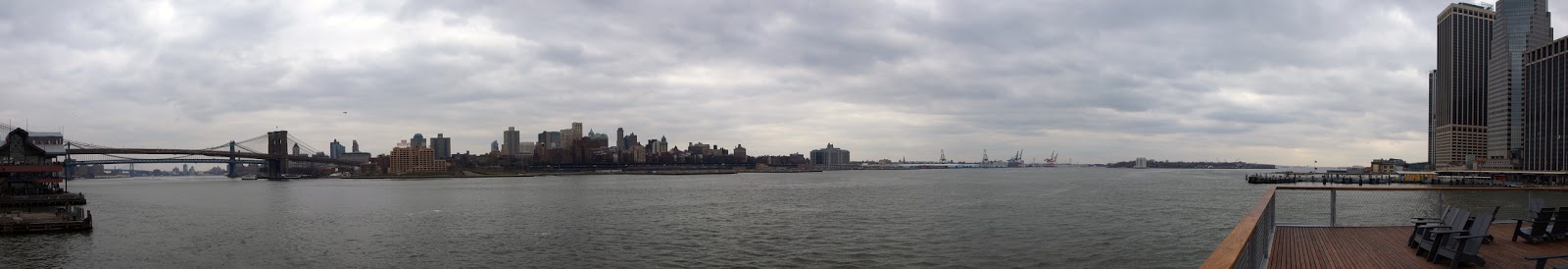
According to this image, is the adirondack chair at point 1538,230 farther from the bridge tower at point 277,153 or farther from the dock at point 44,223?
the bridge tower at point 277,153

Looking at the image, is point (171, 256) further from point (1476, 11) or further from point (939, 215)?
point (1476, 11)

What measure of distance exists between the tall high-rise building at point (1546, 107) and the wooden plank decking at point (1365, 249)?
509ft

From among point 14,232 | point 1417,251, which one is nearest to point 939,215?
point 1417,251

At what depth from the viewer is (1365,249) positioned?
9984 mm

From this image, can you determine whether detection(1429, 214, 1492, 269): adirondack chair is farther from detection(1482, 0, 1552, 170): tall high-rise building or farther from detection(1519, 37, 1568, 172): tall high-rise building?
detection(1482, 0, 1552, 170): tall high-rise building

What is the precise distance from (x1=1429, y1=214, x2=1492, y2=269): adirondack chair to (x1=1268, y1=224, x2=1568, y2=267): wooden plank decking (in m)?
0.19

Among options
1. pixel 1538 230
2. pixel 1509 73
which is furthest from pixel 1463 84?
pixel 1538 230

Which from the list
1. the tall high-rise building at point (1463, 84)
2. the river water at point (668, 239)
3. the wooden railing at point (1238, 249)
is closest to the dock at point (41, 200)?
the river water at point (668, 239)

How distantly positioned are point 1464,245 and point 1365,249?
184 centimetres

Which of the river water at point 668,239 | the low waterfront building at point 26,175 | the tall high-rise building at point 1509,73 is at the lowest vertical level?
the river water at point 668,239

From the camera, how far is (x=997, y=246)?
79.8ft

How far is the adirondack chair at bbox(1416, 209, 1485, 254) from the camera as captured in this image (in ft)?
28.1

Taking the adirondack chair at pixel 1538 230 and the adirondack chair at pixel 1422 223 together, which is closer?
the adirondack chair at pixel 1422 223

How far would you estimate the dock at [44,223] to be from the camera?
32.7 meters
